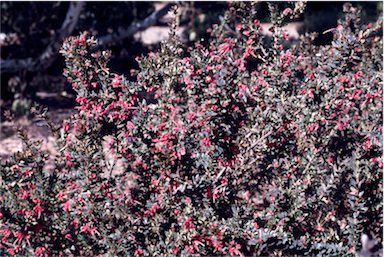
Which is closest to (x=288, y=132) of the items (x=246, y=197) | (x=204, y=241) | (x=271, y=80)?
(x=271, y=80)

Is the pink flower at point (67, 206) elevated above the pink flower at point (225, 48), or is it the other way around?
the pink flower at point (225, 48)

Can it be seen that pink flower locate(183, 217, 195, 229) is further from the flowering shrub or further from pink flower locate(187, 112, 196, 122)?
pink flower locate(187, 112, 196, 122)

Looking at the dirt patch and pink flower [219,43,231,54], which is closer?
pink flower [219,43,231,54]

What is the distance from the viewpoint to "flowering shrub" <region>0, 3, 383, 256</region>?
2.16 meters

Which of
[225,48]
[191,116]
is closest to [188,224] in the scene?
[191,116]

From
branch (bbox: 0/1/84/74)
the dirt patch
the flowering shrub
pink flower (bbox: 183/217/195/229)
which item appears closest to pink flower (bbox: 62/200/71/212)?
the flowering shrub

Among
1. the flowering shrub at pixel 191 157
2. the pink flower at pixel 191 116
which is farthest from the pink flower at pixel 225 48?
the pink flower at pixel 191 116

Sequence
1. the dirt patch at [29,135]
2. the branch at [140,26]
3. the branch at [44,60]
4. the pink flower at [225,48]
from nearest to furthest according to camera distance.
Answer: the pink flower at [225,48]
the dirt patch at [29,135]
the branch at [44,60]
the branch at [140,26]

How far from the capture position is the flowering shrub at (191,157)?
216 cm

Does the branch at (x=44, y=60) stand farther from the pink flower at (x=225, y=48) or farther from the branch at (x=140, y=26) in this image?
the pink flower at (x=225, y=48)

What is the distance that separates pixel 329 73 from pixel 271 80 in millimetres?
365

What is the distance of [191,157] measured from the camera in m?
2.35

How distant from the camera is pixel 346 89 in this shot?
Result: 2.32 metres

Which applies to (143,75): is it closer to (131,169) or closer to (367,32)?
(131,169)
